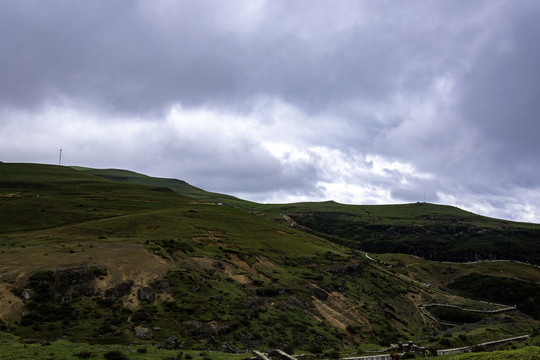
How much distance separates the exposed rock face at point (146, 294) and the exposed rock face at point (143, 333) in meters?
8.15

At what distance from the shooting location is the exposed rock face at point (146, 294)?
2072 inches

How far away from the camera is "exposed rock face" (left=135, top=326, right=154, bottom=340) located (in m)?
42.7

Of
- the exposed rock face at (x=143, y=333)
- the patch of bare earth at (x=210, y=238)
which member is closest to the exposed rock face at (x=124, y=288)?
the exposed rock face at (x=143, y=333)

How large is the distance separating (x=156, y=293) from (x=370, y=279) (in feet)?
235

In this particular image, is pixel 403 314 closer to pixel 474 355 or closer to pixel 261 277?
pixel 261 277

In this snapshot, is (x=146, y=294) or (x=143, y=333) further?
(x=146, y=294)

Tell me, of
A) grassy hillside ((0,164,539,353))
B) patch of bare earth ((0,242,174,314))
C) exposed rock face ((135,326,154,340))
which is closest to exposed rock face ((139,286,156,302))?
grassy hillside ((0,164,539,353))

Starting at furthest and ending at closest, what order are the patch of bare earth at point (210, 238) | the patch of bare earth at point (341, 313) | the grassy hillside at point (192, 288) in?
the patch of bare earth at point (210, 238) → the patch of bare earth at point (341, 313) → the grassy hillside at point (192, 288)

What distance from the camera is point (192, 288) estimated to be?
2345 inches

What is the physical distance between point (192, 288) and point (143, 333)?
16.3 meters

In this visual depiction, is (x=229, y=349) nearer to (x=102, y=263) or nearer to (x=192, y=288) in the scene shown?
(x=192, y=288)

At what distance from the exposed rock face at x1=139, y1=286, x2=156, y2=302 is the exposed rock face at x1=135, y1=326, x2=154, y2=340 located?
8.15 m

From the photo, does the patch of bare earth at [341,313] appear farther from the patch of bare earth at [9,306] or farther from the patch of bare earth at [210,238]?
the patch of bare earth at [9,306]

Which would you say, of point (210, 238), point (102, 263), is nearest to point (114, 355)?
point (102, 263)
